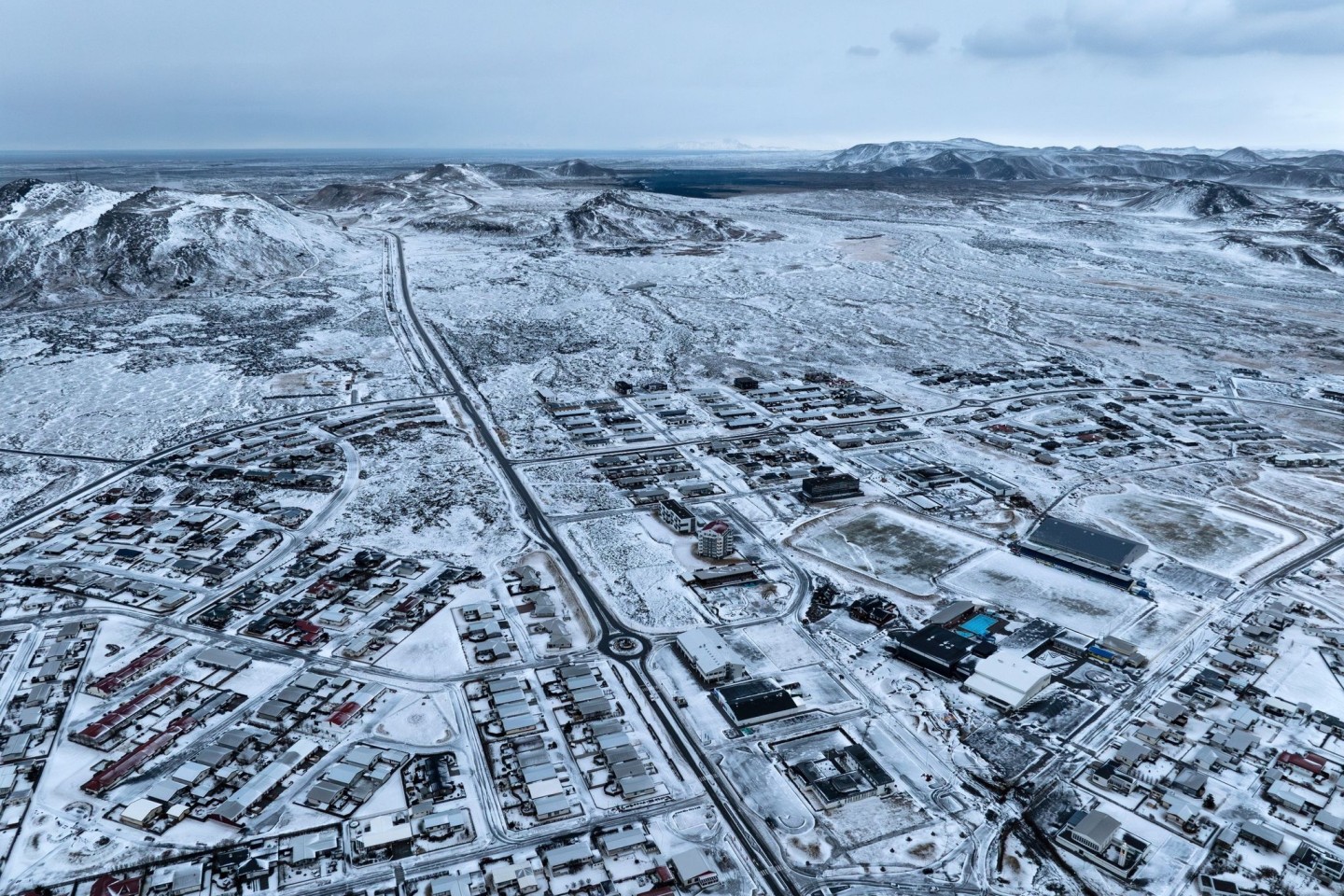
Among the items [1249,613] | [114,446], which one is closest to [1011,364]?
[1249,613]

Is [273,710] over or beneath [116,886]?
over

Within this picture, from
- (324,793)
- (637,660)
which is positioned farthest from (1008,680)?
(324,793)

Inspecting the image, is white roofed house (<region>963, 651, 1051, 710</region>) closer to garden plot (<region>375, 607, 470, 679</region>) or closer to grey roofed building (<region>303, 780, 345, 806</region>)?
garden plot (<region>375, 607, 470, 679</region>)

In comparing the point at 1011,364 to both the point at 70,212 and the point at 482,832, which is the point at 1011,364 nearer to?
the point at 482,832

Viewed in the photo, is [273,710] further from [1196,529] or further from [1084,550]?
[1196,529]

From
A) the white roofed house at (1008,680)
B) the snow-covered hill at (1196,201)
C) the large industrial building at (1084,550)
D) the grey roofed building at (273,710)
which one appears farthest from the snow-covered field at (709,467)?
the snow-covered hill at (1196,201)

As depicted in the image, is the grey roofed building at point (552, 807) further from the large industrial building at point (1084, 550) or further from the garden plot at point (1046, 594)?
the large industrial building at point (1084, 550)
